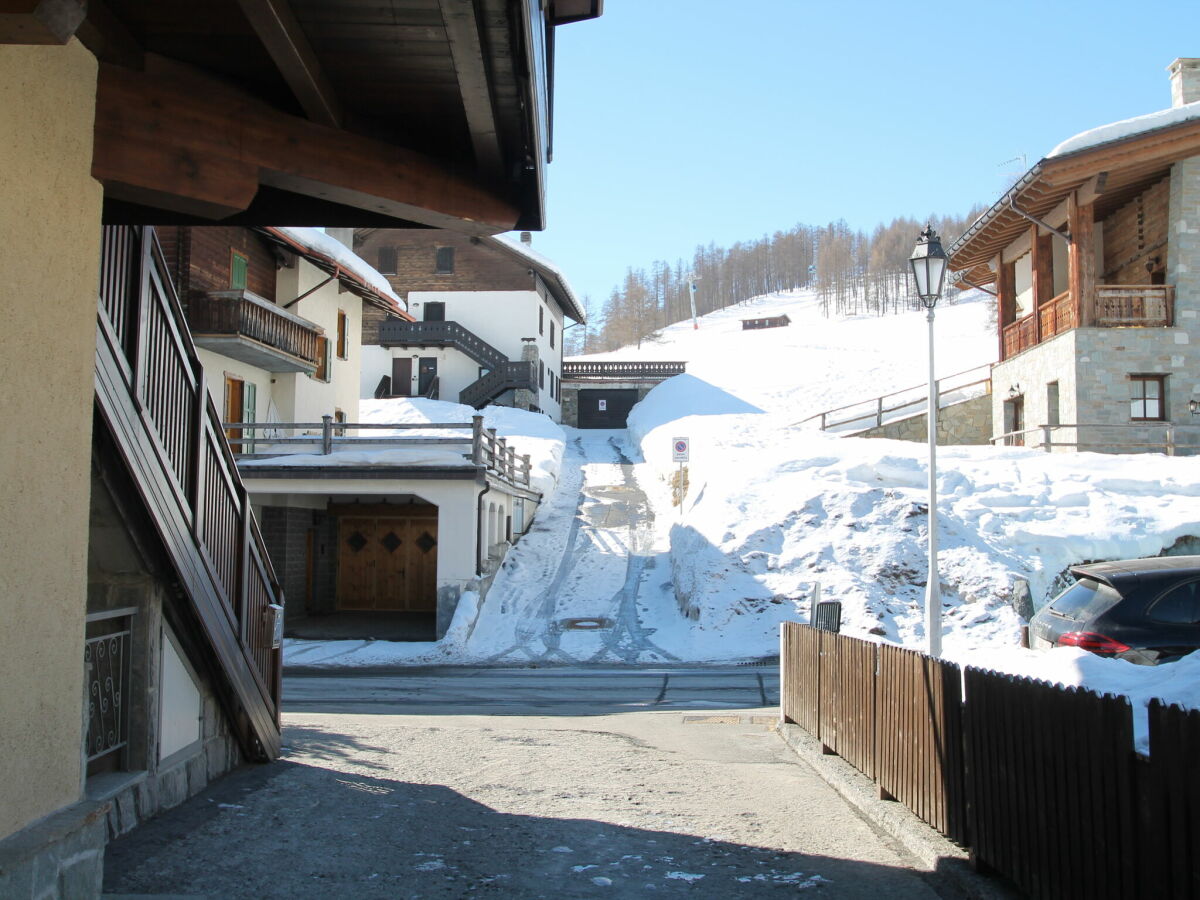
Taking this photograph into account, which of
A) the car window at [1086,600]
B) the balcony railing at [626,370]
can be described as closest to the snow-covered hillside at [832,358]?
the balcony railing at [626,370]

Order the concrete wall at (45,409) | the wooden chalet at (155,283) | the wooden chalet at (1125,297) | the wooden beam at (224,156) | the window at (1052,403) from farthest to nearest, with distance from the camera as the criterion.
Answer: the window at (1052,403) < the wooden chalet at (1125,297) < the wooden beam at (224,156) < the wooden chalet at (155,283) < the concrete wall at (45,409)

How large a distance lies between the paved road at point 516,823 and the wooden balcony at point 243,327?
12.4 meters

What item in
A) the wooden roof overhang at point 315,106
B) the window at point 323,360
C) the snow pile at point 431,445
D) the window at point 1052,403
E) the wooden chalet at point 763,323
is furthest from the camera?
the wooden chalet at point 763,323

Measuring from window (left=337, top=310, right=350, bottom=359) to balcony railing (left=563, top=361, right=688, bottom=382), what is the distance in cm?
2508

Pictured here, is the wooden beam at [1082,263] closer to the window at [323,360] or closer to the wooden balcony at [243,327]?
the wooden balcony at [243,327]

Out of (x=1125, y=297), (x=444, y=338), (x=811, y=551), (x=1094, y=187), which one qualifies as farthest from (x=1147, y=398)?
(x=444, y=338)

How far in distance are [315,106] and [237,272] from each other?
760 inches

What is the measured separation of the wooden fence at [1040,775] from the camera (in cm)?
379

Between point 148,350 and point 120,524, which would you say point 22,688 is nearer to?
point 120,524

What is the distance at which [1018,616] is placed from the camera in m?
18.4

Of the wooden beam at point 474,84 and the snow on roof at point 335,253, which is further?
the snow on roof at point 335,253

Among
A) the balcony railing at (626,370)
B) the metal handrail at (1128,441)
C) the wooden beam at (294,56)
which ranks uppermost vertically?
the balcony railing at (626,370)

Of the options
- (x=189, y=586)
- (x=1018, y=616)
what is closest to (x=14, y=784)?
(x=189, y=586)

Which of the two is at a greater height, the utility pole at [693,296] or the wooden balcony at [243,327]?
the utility pole at [693,296]
